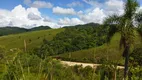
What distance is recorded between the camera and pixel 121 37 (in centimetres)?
2066

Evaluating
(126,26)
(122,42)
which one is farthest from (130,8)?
(122,42)

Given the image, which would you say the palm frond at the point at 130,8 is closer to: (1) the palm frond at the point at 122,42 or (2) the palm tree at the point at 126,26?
(2) the palm tree at the point at 126,26

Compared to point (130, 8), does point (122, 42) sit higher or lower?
lower

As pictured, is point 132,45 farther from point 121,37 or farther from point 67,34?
point 67,34

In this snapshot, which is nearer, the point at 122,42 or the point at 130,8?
the point at 122,42

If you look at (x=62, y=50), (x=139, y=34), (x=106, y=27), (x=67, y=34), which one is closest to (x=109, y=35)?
(x=106, y=27)

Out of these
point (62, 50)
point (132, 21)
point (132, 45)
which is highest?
point (132, 21)

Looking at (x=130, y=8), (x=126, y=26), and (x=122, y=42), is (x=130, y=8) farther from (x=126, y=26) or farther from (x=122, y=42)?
(x=122, y=42)

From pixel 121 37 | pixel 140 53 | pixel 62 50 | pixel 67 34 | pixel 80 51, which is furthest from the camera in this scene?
pixel 67 34

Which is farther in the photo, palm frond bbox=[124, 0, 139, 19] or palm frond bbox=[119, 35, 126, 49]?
A: palm frond bbox=[124, 0, 139, 19]

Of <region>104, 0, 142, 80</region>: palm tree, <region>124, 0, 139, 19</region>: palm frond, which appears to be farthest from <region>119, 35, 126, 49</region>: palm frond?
<region>124, 0, 139, 19</region>: palm frond

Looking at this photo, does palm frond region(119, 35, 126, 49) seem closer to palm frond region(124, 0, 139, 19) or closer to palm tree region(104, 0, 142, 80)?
palm tree region(104, 0, 142, 80)

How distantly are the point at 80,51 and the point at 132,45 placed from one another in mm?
123028

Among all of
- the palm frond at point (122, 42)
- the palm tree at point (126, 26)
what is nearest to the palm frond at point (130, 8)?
the palm tree at point (126, 26)
